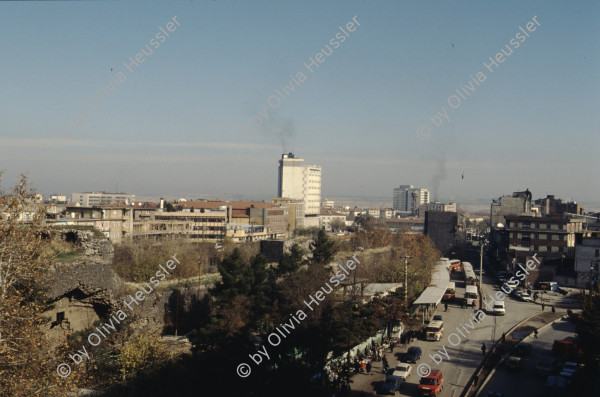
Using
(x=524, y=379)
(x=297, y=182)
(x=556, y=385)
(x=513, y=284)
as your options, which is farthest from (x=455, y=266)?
(x=297, y=182)

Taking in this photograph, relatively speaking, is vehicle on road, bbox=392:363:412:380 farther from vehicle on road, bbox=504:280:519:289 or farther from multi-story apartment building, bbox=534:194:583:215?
multi-story apartment building, bbox=534:194:583:215

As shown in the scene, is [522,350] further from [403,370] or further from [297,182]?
[297,182]

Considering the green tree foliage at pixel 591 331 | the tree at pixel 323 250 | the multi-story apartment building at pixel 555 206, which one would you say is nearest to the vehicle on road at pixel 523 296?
the tree at pixel 323 250

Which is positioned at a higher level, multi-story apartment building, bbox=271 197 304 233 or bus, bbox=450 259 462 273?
multi-story apartment building, bbox=271 197 304 233

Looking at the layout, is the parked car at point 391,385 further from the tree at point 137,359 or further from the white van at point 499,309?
the white van at point 499,309

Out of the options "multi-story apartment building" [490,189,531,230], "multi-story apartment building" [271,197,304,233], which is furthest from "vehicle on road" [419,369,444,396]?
"multi-story apartment building" [271,197,304,233]
